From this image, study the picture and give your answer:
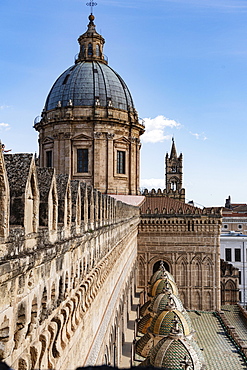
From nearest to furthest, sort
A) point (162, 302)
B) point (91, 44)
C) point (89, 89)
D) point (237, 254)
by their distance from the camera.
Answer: point (162, 302), point (89, 89), point (91, 44), point (237, 254)

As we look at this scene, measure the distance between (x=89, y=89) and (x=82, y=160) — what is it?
5.11 meters

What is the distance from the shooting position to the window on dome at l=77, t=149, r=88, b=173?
2680cm

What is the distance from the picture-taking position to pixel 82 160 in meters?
26.9

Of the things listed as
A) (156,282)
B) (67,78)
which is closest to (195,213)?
(156,282)

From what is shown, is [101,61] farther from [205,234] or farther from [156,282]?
[156,282]

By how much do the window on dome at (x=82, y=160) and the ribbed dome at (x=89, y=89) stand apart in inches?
129

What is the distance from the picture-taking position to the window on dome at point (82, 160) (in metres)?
26.8

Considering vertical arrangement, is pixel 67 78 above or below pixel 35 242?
above

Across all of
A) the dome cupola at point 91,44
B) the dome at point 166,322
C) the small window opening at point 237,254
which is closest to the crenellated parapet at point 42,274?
the dome at point 166,322

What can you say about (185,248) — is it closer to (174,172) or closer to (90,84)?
(90,84)

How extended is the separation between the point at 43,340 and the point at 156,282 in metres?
17.5

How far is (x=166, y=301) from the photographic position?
56.7ft

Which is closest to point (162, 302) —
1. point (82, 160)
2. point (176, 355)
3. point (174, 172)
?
point (176, 355)

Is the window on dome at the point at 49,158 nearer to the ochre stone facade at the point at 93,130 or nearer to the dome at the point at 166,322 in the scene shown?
the ochre stone facade at the point at 93,130
